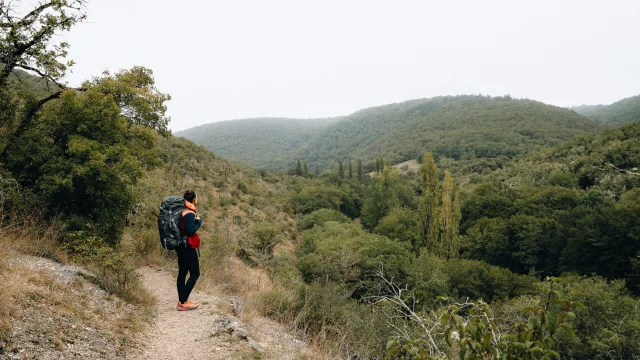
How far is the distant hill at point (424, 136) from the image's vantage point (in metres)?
91.3

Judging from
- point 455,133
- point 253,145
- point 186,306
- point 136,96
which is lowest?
point 186,306

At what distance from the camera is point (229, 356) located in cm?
398

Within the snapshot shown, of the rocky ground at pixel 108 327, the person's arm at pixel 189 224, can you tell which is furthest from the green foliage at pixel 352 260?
the person's arm at pixel 189 224

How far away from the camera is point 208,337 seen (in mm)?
4473

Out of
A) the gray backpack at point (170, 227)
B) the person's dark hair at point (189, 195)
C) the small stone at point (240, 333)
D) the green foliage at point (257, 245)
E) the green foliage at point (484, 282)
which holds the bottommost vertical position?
the green foliage at point (484, 282)

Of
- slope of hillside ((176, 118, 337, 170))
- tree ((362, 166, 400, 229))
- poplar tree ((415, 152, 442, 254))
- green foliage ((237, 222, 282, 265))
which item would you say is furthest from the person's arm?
slope of hillside ((176, 118, 337, 170))

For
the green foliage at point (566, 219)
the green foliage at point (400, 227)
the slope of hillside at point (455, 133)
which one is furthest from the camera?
the slope of hillside at point (455, 133)

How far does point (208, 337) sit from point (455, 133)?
116417mm

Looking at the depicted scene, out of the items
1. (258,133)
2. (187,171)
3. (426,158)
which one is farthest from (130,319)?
(258,133)

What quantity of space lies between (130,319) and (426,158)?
2717cm

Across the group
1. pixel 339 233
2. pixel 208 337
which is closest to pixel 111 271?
pixel 208 337

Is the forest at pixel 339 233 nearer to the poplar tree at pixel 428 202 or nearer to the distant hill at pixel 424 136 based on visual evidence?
the poplar tree at pixel 428 202

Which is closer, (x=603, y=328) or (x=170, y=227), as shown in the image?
(x=170, y=227)

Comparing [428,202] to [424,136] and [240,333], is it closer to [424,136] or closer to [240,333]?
[240,333]
